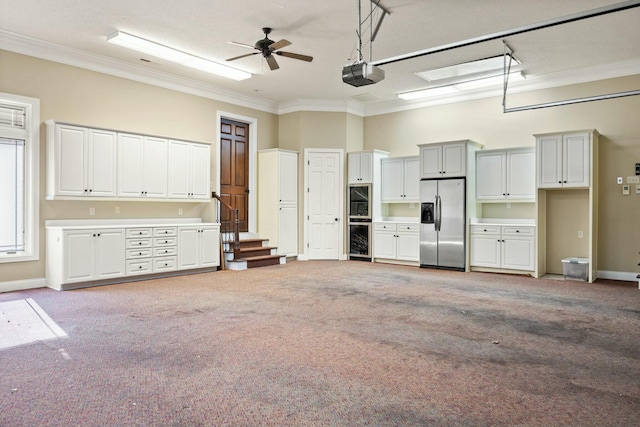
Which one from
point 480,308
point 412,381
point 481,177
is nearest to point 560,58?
point 481,177

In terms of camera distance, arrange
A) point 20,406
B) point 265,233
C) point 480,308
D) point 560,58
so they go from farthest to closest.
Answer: point 265,233 → point 560,58 → point 480,308 → point 20,406

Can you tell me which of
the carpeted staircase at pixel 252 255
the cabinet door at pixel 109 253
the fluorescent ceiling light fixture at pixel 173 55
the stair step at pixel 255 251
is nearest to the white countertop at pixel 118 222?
the cabinet door at pixel 109 253

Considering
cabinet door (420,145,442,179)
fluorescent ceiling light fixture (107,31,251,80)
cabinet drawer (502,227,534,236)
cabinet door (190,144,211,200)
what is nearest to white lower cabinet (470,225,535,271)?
cabinet drawer (502,227,534,236)

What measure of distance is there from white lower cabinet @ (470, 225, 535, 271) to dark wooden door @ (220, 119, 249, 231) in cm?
456

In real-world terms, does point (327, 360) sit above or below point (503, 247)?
below

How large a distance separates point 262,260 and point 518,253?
14.8ft

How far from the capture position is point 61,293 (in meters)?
5.64

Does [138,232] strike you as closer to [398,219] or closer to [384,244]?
[384,244]

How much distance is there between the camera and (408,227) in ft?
28.3

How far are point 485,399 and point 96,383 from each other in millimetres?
2406

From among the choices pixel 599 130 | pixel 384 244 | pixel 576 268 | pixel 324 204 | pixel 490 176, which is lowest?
pixel 576 268

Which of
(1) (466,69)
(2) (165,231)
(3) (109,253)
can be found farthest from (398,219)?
(3) (109,253)

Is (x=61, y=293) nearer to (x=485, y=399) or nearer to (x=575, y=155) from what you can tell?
(x=485, y=399)

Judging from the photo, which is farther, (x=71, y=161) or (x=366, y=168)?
(x=366, y=168)
